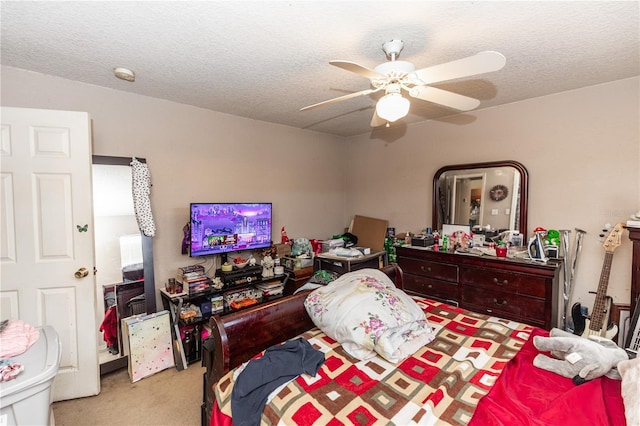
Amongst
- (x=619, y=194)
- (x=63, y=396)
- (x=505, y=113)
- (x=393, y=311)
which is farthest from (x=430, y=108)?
(x=63, y=396)

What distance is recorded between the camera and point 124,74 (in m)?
2.18

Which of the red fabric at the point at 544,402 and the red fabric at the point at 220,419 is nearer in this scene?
the red fabric at the point at 544,402

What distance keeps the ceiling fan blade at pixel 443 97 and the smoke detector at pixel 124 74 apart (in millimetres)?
2038

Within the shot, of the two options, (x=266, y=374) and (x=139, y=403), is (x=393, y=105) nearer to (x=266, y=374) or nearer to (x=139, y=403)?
(x=266, y=374)

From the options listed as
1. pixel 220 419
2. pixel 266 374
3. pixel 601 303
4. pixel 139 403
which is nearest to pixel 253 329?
pixel 266 374

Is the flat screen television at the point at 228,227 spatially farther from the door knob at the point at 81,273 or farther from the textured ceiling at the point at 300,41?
the textured ceiling at the point at 300,41

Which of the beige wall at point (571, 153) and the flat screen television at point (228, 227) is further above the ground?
the beige wall at point (571, 153)

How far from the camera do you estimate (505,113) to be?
3025 mm

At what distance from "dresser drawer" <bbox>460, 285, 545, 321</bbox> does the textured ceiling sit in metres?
1.87

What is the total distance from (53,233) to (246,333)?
167 centimetres

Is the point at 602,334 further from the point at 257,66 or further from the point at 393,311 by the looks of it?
the point at 257,66

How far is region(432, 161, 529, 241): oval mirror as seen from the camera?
297 centimetres

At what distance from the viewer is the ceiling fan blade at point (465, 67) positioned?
132 centimetres

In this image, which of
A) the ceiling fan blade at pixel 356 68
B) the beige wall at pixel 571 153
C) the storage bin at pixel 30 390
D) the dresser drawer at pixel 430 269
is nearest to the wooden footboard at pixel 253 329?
the storage bin at pixel 30 390
